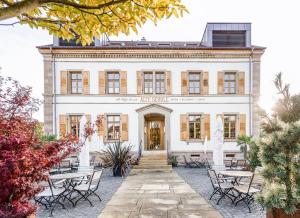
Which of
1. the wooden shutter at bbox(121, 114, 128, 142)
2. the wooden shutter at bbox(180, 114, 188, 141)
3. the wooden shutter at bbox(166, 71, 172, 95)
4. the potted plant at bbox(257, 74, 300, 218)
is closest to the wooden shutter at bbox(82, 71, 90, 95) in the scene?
the wooden shutter at bbox(121, 114, 128, 142)

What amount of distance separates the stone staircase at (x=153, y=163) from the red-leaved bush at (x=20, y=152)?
9.84 metres

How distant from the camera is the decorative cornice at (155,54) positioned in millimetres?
15328

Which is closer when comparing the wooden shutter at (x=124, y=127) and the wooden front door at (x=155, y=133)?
the wooden shutter at (x=124, y=127)

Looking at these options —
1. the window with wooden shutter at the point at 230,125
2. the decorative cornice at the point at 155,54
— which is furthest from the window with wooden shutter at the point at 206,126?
the decorative cornice at the point at 155,54

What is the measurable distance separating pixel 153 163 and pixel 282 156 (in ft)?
36.9

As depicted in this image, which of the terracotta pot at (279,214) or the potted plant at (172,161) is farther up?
the terracotta pot at (279,214)

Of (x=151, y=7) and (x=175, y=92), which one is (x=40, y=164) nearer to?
(x=151, y=7)

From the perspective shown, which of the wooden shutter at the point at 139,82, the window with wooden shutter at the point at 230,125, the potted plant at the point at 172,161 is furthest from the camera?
the window with wooden shutter at the point at 230,125

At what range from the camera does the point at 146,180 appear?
31.8ft

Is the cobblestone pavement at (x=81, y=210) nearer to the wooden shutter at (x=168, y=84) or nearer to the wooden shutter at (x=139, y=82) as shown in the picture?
the wooden shutter at (x=139, y=82)

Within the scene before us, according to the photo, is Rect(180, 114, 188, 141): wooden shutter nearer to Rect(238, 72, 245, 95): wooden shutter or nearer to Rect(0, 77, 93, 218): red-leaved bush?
Rect(238, 72, 245, 95): wooden shutter

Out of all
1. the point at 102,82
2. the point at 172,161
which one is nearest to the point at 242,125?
the point at 172,161

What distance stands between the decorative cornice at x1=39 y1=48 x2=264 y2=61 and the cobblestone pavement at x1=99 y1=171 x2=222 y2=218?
9493 mm

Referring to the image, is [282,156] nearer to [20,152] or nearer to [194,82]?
[20,152]
